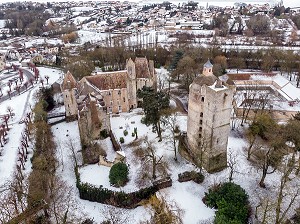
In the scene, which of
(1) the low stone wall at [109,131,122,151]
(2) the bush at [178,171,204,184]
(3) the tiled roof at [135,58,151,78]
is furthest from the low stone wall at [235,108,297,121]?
(1) the low stone wall at [109,131,122,151]

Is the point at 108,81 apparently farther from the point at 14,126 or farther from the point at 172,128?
the point at 14,126

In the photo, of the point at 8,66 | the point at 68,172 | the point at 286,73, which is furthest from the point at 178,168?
the point at 8,66

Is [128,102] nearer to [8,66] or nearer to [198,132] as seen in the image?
[198,132]

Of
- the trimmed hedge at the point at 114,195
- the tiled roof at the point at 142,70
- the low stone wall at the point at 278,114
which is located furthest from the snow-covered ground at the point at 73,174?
the low stone wall at the point at 278,114

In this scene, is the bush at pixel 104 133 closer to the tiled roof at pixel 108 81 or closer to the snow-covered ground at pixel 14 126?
the tiled roof at pixel 108 81

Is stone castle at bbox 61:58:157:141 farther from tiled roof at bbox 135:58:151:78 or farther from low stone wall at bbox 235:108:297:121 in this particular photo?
low stone wall at bbox 235:108:297:121
